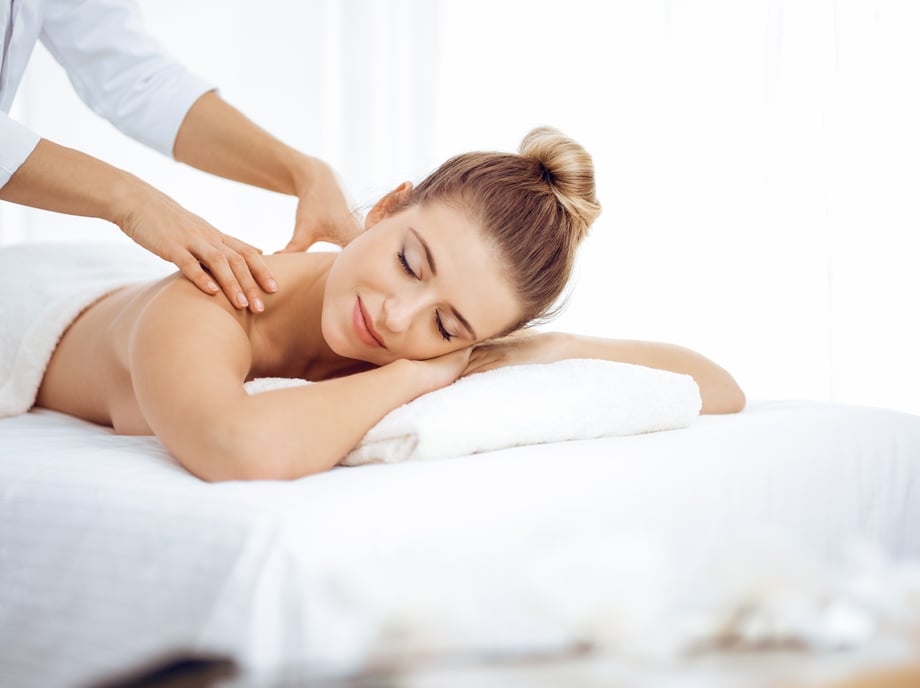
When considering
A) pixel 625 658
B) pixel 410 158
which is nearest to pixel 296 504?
pixel 625 658

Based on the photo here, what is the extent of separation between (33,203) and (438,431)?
2.68 feet

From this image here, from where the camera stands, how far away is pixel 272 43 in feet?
12.0

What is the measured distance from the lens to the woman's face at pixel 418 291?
1.26 meters

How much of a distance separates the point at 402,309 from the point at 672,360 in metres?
0.51

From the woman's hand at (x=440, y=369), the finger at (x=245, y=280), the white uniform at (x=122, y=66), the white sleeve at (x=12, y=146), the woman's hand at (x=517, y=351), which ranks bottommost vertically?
the woman's hand at (x=517, y=351)

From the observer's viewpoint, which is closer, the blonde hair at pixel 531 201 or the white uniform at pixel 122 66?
the blonde hair at pixel 531 201

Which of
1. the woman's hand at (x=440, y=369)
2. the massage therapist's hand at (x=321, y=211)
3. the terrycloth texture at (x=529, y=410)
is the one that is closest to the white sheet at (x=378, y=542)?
the terrycloth texture at (x=529, y=410)

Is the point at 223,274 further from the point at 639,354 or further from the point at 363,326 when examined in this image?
the point at 639,354

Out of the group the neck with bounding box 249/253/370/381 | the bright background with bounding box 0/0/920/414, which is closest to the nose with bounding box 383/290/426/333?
the neck with bounding box 249/253/370/381

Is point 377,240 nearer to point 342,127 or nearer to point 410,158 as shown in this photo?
point 410,158

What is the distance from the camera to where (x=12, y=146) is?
4.38ft

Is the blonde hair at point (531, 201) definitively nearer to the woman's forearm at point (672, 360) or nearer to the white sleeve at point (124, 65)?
the woman's forearm at point (672, 360)

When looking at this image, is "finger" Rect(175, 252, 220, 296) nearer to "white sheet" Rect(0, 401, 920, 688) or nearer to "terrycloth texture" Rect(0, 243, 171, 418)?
"white sheet" Rect(0, 401, 920, 688)

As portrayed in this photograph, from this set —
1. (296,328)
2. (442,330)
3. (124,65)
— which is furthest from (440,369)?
(124,65)
